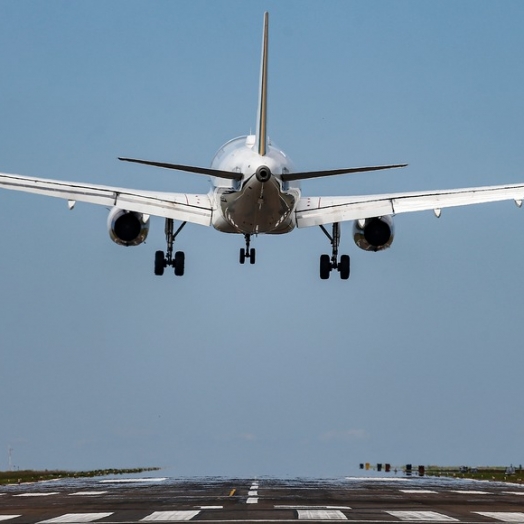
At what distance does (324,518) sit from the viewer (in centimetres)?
2728

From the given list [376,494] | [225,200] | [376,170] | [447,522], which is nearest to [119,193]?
[225,200]

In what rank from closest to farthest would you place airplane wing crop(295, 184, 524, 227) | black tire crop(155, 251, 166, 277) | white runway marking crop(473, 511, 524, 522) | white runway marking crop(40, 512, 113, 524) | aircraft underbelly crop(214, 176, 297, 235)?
white runway marking crop(473, 511, 524, 522), white runway marking crop(40, 512, 113, 524), aircraft underbelly crop(214, 176, 297, 235), airplane wing crop(295, 184, 524, 227), black tire crop(155, 251, 166, 277)

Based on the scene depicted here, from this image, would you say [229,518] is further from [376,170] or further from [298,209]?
[298,209]

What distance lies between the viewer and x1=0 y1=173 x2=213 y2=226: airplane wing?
44.0m

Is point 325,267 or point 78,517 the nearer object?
point 78,517

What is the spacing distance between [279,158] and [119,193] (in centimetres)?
817

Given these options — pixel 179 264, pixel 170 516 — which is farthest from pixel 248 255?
pixel 170 516

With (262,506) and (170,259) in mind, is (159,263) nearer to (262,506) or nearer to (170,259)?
(170,259)

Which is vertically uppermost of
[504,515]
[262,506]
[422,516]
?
[262,506]

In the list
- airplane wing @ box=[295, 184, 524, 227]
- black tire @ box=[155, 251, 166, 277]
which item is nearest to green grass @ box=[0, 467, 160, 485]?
black tire @ box=[155, 251, 166, 277]

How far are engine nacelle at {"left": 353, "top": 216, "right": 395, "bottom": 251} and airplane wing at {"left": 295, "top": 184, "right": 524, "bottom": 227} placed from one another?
1073 mm

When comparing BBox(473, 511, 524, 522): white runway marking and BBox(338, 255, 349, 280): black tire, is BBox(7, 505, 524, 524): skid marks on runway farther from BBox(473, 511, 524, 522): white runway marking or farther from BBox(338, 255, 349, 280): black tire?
BBox(338, 255, 349, 280): black tire

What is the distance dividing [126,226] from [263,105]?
891 cm

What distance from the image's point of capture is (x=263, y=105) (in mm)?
41844
